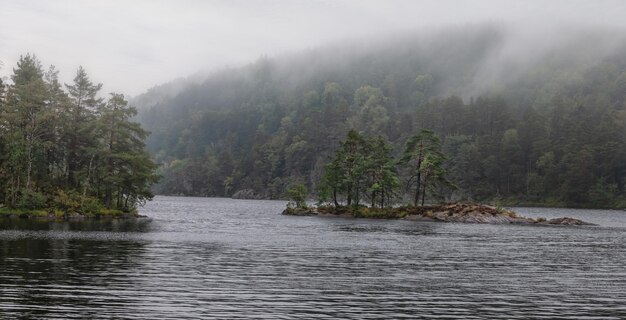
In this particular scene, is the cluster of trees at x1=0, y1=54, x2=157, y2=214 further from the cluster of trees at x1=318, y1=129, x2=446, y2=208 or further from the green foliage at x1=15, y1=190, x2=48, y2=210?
the cluster of trees at x1=318, y1=129, x2=446, y2=208

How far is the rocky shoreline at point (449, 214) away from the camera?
3922 inches

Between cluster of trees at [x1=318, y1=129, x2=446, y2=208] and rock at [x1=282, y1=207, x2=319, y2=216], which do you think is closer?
cluster of trees at [x1=318, y1=129, x2=446, y2=208]

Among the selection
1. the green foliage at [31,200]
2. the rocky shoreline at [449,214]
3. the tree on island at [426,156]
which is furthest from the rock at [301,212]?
the green foliage at [31,200]

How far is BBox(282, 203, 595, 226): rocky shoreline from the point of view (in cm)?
9961

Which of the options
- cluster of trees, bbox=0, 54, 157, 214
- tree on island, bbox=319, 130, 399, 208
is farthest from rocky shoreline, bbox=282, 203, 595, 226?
cluster of trees, bbox=0, 54, 157, 214

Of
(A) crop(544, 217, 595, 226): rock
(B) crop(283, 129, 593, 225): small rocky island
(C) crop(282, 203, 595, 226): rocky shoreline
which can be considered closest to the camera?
(A) crop(544, 217, 595, 226): rock

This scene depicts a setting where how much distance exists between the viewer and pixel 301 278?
1345 inches

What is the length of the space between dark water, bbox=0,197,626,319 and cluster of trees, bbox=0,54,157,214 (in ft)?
121

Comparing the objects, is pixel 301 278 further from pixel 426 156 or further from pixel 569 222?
pixel 426 156

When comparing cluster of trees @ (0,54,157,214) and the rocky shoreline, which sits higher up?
A: cluster of trees @ (0,54,157,214)

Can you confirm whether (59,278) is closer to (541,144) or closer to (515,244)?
(515,244)

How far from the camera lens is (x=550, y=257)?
4825 centimetres

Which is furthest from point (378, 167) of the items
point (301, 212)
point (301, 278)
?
point (301, 278)

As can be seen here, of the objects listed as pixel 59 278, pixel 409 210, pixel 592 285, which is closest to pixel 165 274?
pixel 59 278
